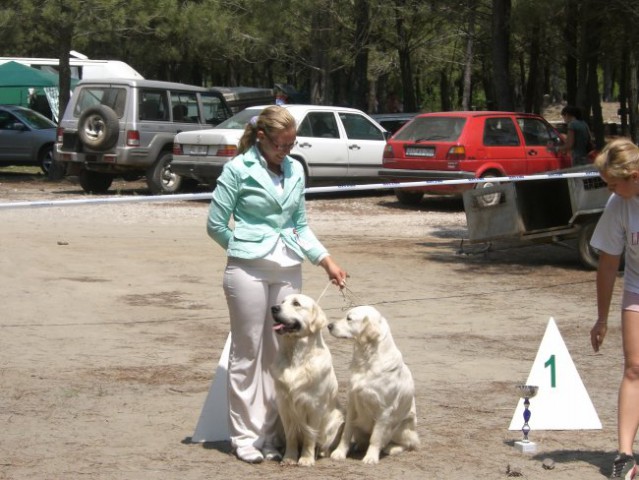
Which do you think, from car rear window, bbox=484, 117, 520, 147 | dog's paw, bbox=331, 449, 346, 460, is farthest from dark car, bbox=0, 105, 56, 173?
dog's paw, bbox=331, 449, 346, 460

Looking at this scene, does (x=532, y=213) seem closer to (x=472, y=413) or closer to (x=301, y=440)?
(x=472, y=413)

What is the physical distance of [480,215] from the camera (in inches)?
507

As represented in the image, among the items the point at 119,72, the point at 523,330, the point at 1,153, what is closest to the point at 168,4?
the point at 1,153

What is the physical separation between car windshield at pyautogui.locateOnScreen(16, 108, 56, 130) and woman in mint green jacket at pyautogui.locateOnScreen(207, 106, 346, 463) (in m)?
21.9

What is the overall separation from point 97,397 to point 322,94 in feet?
85.3

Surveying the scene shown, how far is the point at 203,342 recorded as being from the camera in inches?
350

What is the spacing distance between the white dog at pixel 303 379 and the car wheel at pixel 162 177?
15066 mm

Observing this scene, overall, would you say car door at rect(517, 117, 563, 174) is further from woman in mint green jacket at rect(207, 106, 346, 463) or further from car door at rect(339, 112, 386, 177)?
woman in mint green jacket at rect(207, 106, 346, 463)

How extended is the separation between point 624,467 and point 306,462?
1.57m

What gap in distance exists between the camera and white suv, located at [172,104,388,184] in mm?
19156

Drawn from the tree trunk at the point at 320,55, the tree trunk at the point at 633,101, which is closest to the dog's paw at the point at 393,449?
the tree trunk at the point at 320,55

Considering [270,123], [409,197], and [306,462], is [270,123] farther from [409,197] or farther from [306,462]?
[409,197]

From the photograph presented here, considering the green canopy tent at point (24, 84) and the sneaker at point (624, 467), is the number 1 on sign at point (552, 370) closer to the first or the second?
the sneaker at point (624, 467)

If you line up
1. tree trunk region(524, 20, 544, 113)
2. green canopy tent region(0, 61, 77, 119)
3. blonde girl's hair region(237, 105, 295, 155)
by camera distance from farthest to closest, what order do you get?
1. green canopy tent region(0, 61, 77, 119)
2. tree trunk region(524, 20, 544, 113)
3. blonde girl's hair region(237, 105, 295, 155)
